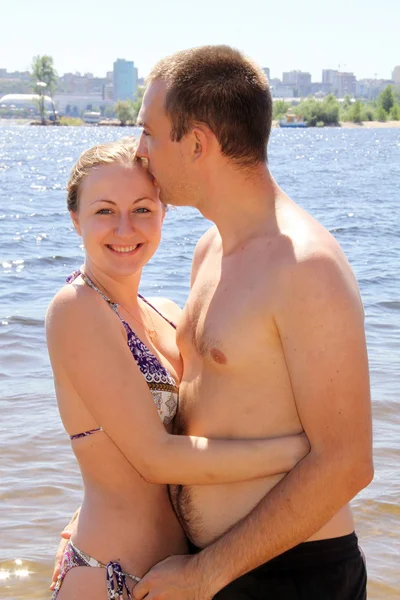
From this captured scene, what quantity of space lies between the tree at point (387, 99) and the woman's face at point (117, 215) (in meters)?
135

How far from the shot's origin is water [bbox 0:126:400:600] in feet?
16.5

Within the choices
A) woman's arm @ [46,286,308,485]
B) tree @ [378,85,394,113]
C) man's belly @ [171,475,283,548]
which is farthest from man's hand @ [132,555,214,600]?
tree @ [378,85,394,113]

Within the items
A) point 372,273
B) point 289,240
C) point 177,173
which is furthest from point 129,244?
point 372,273

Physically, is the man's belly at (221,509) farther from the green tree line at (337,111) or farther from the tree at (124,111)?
the tree at (124,111)

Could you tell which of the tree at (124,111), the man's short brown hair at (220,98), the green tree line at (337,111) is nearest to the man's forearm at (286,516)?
the man's short brown hair at (220,98)

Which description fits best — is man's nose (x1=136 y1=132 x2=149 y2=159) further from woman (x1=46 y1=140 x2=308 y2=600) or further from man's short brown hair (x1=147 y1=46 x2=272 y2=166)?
man's short brown hair (x1=147 y1=46 x2=272 y2=166)

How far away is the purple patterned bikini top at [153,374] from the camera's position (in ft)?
10.0

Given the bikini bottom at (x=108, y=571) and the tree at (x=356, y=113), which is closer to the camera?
the bikini bottom at (x=108, y=571)

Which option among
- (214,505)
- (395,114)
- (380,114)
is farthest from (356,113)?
(214,505)

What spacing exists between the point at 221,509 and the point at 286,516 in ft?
0.92

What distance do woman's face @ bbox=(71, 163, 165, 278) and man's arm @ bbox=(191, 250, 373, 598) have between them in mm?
679

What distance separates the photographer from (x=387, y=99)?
13450 cm

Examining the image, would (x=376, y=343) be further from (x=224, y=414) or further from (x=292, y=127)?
(x=292, y=127)

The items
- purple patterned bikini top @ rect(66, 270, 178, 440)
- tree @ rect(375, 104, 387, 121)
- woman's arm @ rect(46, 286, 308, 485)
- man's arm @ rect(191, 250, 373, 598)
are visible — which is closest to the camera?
man's arm @ rect(191, 250, 373, 598)
